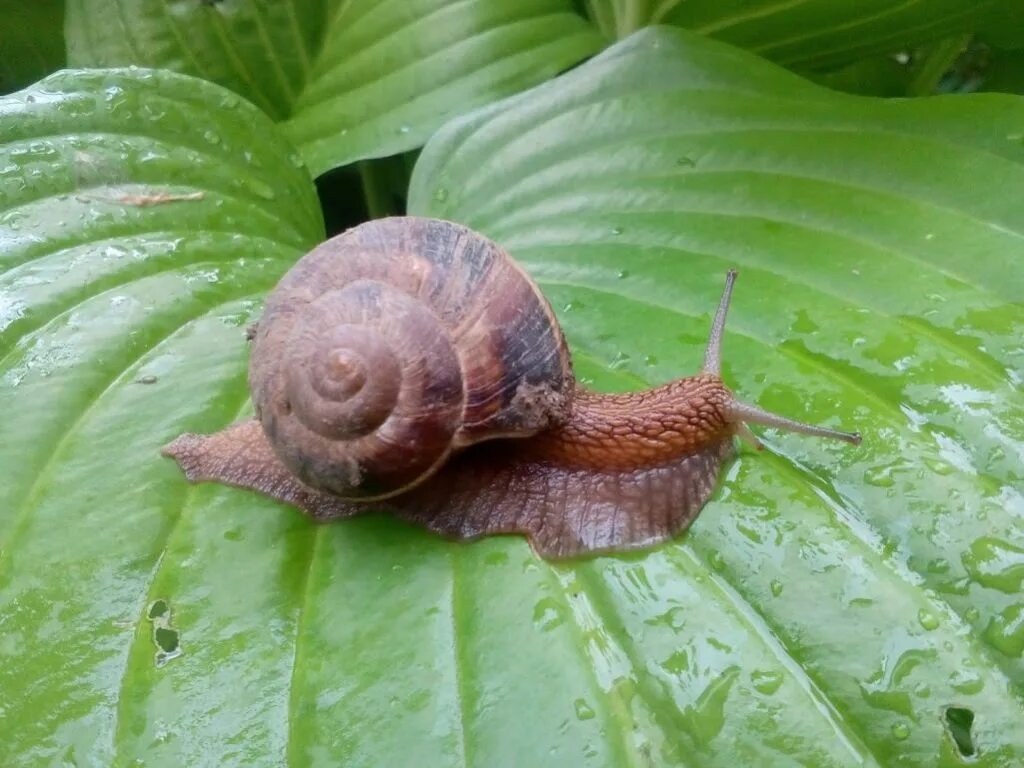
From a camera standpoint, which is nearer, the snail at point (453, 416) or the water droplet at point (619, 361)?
the snail at point (453, 416)

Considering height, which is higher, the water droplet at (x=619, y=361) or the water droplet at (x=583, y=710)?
the water droplet at (x=619, y=361)

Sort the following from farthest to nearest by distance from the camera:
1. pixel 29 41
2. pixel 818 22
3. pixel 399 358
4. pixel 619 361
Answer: pixel 29 41 → pixel 818 22 → pixel 619 361 → pixel 399 358

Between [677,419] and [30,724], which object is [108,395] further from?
[677,419]

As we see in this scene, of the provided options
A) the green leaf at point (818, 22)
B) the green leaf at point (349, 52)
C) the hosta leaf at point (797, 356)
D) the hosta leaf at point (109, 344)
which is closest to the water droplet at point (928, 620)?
the hosta leaf at point (797, 356)

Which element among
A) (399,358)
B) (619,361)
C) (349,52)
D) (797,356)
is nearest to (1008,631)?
(797,356)

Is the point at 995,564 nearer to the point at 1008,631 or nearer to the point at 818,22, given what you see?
the point at 1008,631

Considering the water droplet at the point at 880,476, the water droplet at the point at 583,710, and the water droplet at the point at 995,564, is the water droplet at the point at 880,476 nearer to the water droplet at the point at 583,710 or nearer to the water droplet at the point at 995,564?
the water droplet at the point at 995,564

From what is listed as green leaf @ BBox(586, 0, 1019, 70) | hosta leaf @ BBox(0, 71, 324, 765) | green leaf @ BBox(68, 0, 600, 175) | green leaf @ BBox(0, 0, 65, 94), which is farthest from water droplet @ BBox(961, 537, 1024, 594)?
green leaf @ BBox(0, 0, 65, 94)
